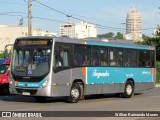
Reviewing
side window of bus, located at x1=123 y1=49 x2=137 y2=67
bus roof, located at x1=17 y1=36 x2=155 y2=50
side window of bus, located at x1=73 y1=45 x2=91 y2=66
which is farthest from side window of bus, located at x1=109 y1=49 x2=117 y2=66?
side window of bus, located at x1=73 y1=45 x2=91 y2=66

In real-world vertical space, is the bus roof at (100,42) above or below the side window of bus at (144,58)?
above

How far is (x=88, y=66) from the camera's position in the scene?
20.7 meters

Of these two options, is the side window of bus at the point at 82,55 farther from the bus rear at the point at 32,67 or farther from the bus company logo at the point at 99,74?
the bus rear at the point at 32,67

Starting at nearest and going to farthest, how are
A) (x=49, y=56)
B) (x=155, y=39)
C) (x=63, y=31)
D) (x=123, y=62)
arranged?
(x=49, y=56), (x=123, y=62), (x=155, y=39), (x=63, y=31)

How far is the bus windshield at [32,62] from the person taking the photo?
18.5 m

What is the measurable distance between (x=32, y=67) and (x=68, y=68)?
63.0 inches

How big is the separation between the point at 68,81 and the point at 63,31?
5599cm

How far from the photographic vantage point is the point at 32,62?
18703 millimetres

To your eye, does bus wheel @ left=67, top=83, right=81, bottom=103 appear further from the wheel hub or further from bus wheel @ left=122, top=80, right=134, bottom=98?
bus wheel @ left=122, top=80, right=134, bottom=98

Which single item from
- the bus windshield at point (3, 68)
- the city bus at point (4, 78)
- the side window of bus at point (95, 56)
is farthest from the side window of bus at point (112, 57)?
the bus windshield at point (3, 68)

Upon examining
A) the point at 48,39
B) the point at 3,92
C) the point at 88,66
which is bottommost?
the point at 3,92

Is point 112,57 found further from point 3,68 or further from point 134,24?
point 134,24

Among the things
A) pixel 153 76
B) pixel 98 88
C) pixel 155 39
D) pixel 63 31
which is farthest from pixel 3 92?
pixel 63 31

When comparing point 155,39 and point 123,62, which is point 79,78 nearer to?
point 123,62
